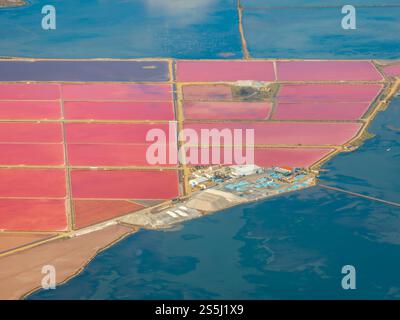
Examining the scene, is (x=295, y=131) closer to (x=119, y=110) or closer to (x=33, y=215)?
(x=119, y=110)

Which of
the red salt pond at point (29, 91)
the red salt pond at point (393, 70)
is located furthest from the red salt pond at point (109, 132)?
the red salt pond at point (393, 70)

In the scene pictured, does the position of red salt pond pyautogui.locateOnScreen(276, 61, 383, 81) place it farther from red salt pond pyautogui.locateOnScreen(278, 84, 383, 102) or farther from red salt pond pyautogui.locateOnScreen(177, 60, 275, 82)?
red salt pond pyautogui.locateOnScreen(278, 84, 383, 102)

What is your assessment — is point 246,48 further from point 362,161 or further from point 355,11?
point 362,161

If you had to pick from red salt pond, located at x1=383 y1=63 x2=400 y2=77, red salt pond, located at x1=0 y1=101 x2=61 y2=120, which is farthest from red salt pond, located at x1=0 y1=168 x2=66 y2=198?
red salt pond, located at x1=383 y1=63 x2=400 y2=77

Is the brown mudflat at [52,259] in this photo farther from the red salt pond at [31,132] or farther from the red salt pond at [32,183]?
the red salt pond at [31,132]

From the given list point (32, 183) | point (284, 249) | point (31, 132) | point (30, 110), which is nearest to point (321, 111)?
point (31, 132)
